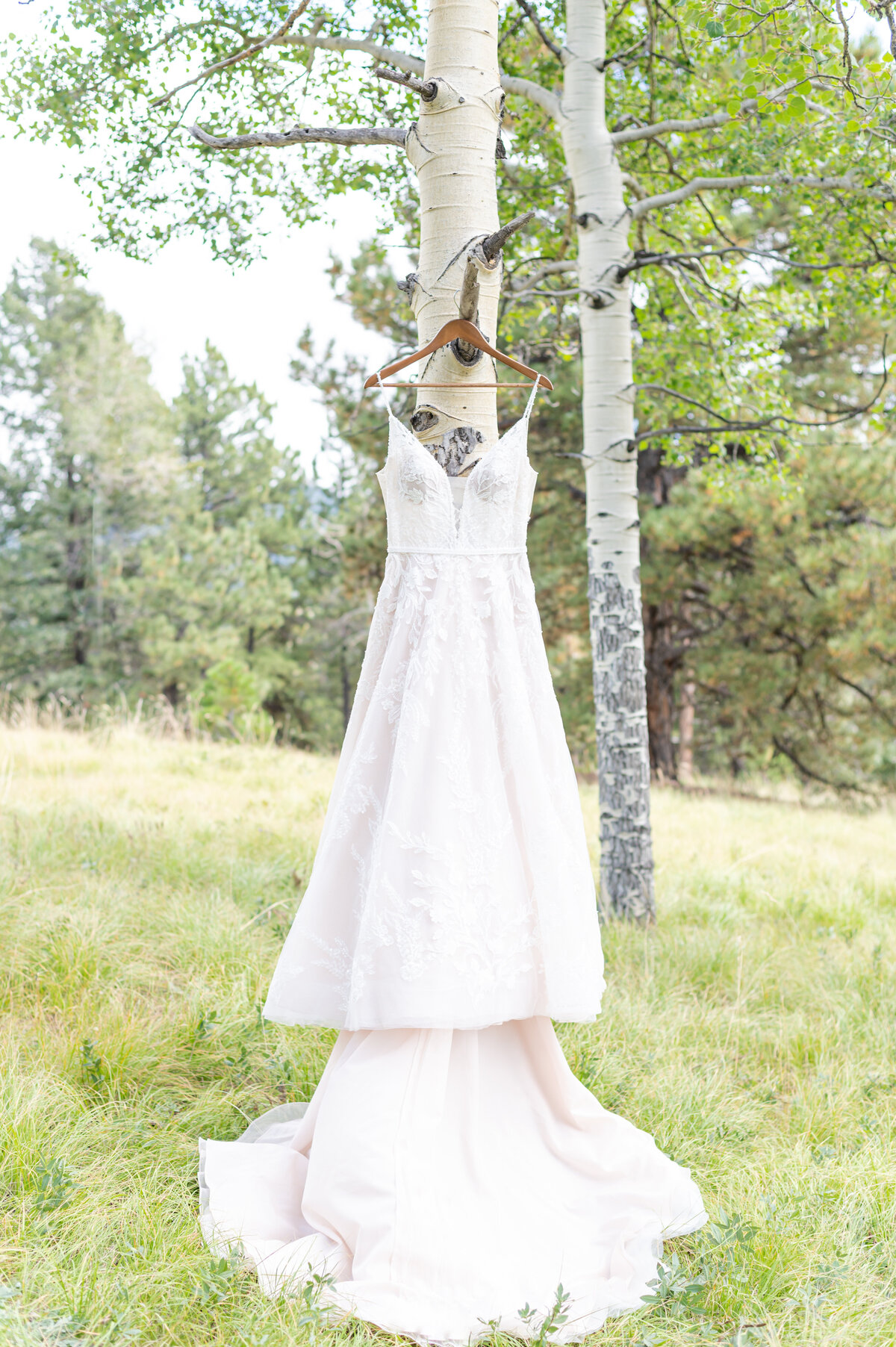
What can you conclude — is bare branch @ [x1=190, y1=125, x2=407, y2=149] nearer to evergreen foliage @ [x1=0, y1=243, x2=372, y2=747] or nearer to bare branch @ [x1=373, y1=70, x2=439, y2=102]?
bare branch @ [x1=373, y1=70, x2=439, y2=102]

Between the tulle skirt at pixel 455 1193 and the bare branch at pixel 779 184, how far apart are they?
12.7 feet

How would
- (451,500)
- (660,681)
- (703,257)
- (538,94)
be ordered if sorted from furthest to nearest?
(660,681) → (538,94) → (703,257) → (451,500)

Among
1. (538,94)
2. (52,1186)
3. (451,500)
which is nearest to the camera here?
(52,1186)

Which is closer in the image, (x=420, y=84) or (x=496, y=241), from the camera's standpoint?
(x=496, y=241)

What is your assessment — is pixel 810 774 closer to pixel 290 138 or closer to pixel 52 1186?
pixel 290 138

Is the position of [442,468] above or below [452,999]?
above

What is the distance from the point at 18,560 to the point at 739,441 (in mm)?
18140

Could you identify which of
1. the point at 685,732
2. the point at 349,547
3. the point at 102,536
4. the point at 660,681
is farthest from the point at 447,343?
the point at 102,536

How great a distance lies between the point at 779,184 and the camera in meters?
4.26

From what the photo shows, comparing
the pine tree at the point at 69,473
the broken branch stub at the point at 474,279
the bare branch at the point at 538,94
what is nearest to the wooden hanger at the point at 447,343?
the broken branch stub at the point at 474,279

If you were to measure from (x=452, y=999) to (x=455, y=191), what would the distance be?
2.19 m

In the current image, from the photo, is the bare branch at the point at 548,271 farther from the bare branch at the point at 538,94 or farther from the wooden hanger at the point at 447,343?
the wooden hanger at the point at 447,343

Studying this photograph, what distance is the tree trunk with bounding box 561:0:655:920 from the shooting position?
430 cm

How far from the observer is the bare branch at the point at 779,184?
409 cm
